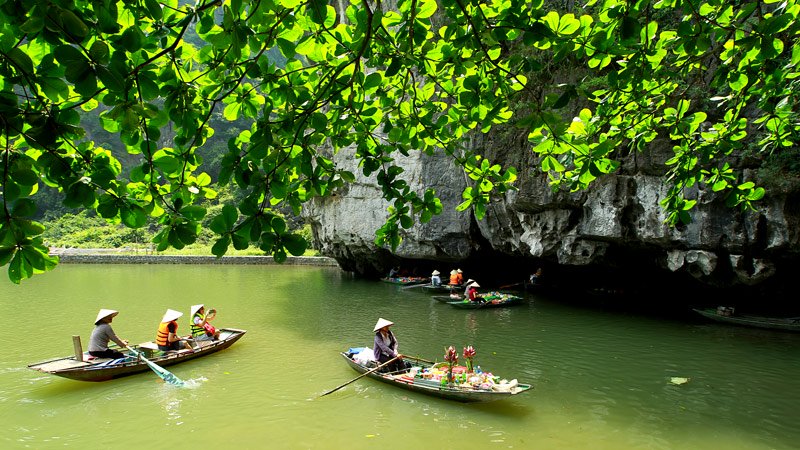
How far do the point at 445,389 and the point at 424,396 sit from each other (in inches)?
19.5

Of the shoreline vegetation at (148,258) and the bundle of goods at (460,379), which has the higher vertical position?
the shoreline vegetation at (148,258)

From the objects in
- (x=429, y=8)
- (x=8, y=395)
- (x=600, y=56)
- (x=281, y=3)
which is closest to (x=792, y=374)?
(x=600, y=56)

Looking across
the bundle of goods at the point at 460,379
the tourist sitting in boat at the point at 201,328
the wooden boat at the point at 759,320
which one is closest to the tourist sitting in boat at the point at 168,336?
the tourist sitting in boat at the point at 201,328

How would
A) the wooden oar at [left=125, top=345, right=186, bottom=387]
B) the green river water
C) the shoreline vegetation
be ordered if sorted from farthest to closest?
1. the shoreline vegetation
2. the wooden oar at [left=125, top=345, right=186, bottom=387]
3. the green river water

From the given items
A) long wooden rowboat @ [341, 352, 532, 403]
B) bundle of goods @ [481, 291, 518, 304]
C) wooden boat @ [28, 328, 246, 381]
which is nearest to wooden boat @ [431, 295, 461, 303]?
bundle of goods @ [481, 291, 518, 304]

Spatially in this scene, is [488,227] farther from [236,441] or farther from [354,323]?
[236,441]

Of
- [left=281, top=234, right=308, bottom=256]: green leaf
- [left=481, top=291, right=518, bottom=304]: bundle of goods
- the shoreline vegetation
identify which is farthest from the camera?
the shoreline vegetation

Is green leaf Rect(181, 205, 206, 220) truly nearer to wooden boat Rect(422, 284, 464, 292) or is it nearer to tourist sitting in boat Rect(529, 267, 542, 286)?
wooden boat Rect(422, 284, 464, 292)

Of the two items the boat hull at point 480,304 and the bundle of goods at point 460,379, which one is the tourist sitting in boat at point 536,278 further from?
the bundle of goods at point 460,379

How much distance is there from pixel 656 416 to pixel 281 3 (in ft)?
23.4

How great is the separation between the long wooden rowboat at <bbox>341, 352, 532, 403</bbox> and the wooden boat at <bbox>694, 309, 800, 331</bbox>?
8.39 metres

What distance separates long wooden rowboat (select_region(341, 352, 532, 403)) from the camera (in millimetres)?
6316

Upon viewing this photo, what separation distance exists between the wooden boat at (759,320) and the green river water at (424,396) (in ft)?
1.52

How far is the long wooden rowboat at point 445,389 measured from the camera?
6.32 m
